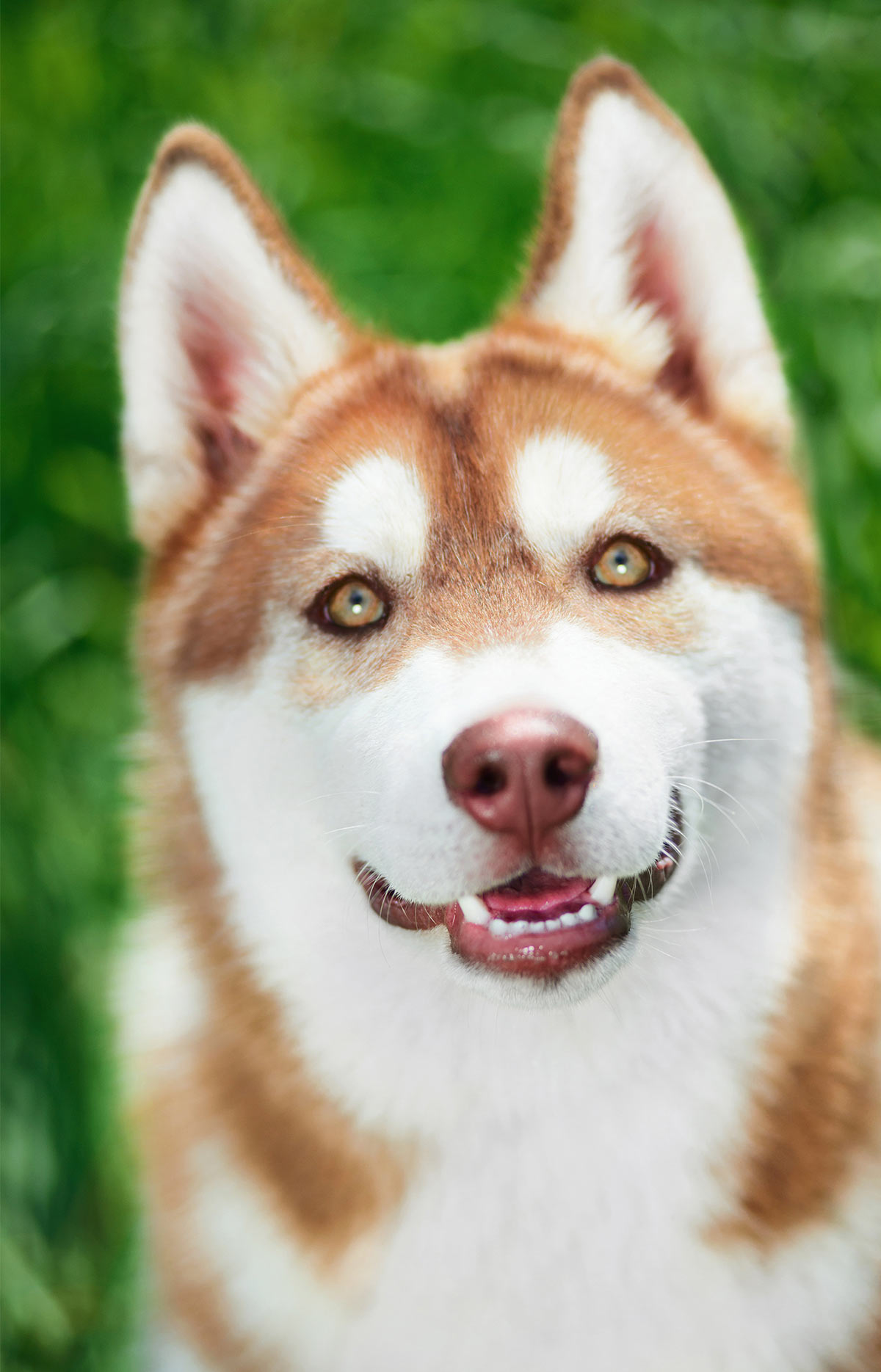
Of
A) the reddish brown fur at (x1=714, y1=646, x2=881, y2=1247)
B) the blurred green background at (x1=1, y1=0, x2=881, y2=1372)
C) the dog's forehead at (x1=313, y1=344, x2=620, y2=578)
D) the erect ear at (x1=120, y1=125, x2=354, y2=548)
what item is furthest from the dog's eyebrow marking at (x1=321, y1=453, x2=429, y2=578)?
the blurred green background at (x1=1, y1=0, x2=881, y2=1372)

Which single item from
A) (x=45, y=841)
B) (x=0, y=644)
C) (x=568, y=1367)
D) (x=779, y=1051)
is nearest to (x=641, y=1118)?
(x=779, y=1051)

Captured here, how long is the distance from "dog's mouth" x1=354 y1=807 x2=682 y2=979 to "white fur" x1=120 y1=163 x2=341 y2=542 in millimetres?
874

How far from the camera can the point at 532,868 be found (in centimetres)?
154

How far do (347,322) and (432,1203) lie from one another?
1.37 metres

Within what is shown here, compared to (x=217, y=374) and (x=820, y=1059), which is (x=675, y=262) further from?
(x=820, y=1059)

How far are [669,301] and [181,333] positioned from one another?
0.78 metres

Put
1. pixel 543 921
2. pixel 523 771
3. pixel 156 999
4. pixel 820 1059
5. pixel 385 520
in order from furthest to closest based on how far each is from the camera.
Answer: pixel 156 999 → pixel 820 1059 → pixel 385 520 → pixel 543 921 → pixel 523 771

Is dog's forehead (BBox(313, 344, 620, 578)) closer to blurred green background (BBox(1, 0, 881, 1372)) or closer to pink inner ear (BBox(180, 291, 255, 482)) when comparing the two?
pink inner ear (BBox(180, 291, 255, 482))

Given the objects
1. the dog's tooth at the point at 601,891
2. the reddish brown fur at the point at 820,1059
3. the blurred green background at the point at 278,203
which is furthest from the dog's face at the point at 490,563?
the blurred green background at the point at 278,203

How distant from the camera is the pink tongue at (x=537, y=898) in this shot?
1646 millimetres

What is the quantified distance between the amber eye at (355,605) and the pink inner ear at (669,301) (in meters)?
0.64

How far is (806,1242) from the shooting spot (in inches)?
72.1

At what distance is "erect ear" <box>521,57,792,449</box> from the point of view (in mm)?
1900

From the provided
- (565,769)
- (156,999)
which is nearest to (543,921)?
(565,769)
